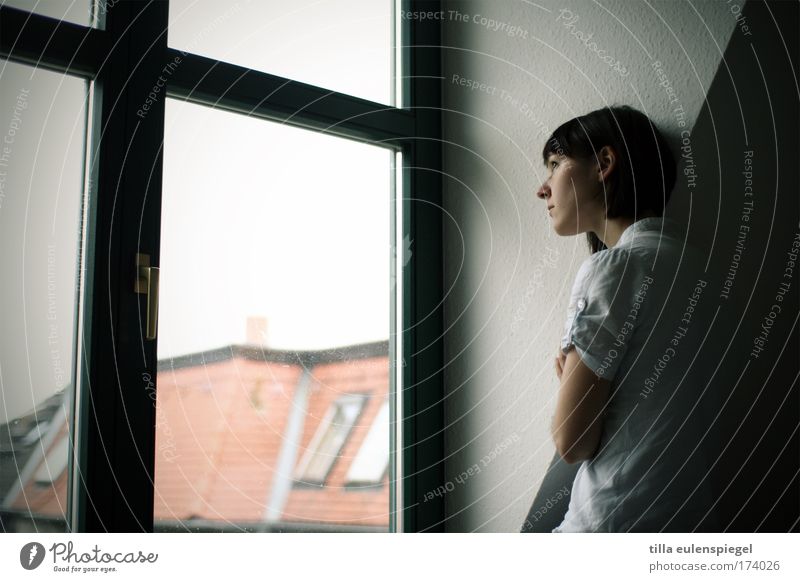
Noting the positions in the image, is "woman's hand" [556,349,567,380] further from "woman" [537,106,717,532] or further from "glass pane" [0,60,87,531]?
"glass pane" [0,60,87,531]

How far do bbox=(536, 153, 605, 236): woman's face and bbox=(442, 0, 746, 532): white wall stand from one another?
11cm

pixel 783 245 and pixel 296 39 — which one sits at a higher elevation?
pixel 296 39

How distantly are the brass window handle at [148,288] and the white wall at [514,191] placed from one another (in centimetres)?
55

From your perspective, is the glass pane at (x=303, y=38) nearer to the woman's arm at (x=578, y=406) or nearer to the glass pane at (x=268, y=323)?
the glass pane at (x=268, y=323)

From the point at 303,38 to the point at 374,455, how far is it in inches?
28.6

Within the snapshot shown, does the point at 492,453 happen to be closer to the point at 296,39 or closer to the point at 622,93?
the point at 622,93

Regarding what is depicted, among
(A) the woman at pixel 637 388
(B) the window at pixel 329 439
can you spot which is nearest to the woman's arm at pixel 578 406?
(A) the woman at pixel 637 388

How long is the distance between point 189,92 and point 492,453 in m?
0.76

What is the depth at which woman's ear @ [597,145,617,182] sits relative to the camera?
121 cm

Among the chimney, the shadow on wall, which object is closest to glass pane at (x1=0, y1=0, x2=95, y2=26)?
the chimney

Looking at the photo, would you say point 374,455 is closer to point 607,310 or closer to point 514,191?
point 514,191

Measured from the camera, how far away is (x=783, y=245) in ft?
3.65

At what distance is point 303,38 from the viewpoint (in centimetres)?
150
